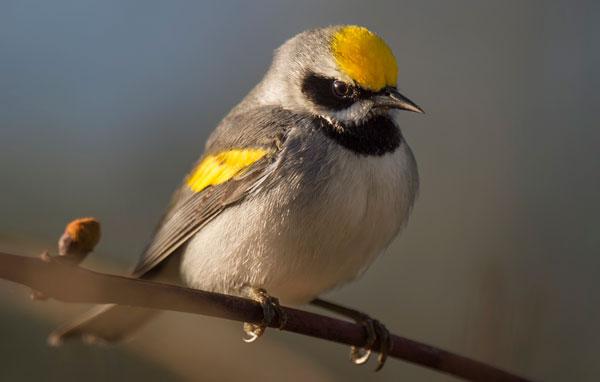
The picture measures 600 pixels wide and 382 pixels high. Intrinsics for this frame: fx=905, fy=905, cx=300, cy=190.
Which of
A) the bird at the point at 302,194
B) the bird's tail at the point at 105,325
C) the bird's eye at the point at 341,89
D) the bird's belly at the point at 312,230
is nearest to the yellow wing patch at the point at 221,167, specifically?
the bird at the point at 302,194

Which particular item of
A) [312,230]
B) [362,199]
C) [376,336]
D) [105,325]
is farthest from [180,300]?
[105,325]

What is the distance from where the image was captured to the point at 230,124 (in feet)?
14.6

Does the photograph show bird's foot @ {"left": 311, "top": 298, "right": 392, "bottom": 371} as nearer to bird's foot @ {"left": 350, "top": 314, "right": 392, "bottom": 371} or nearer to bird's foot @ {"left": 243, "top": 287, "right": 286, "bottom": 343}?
bird's foot @ {"left": 350, "top": 314, "right": 392, "bottom": 371}

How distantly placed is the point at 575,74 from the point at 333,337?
4484mm

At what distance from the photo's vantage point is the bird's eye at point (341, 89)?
12.9 ft

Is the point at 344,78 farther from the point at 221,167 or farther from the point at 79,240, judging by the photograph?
the point at 79,240

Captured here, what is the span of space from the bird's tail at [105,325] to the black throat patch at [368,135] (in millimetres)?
1217

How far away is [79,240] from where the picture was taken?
2.37 meters

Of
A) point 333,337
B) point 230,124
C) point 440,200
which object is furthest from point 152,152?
point 333,337

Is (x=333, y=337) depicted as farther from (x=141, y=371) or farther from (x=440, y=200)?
(x=440, y=200)

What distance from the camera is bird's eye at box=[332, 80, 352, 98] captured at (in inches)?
155

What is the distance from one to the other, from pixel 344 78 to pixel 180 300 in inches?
76.0

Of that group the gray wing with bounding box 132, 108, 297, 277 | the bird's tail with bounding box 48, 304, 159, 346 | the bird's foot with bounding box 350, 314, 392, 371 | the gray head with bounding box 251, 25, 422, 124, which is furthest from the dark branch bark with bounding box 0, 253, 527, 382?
the bird's tail with bounding box 48, 304, 159, 346

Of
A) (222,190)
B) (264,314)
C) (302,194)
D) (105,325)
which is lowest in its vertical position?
(105,325)
